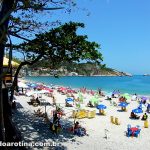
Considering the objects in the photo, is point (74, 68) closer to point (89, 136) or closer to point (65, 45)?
point (65, 45)

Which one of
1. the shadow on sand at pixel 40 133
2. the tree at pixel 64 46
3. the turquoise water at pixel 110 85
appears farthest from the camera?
the turquoise water at pixel 110 85

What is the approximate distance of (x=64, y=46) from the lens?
1203 cm

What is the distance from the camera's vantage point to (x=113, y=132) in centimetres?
1945

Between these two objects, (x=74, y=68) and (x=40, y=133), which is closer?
(x=74, y=68)

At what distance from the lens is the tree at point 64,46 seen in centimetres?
1195

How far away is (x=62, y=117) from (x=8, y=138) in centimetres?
1210

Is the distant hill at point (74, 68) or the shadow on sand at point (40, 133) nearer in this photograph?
the distant hill at point (74, 68)

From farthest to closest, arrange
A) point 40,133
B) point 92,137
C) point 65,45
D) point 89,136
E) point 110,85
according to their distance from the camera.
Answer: point 110,85, point 89,136, point 92,137, point 40,133, point 65,45

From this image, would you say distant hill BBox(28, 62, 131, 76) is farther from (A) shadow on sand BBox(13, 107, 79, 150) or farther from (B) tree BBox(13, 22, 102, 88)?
(A) shadow on sand BBox(13, 107, 79, 150)

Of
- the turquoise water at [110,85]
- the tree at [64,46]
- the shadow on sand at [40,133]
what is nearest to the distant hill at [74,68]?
the tree at [64,46]

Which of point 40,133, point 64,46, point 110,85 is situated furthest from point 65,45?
point 110,85

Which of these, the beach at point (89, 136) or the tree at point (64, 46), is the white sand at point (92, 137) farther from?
the tree at point (64, 46)

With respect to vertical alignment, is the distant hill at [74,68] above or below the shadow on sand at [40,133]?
above

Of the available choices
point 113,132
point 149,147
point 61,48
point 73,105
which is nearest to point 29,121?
point 113,132
